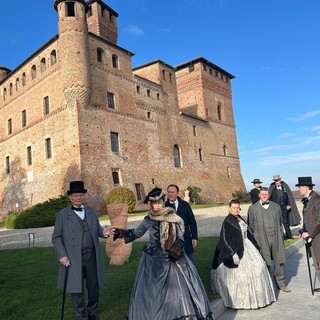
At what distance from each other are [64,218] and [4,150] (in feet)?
97.7

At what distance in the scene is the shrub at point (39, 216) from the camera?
61.3 feet

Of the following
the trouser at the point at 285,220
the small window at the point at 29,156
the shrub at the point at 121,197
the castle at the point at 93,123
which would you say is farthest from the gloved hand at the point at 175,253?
the small window at the point at 29,156

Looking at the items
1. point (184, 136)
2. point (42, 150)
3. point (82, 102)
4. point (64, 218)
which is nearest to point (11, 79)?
point (42, 150)

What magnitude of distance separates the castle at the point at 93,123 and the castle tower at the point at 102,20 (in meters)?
0.09

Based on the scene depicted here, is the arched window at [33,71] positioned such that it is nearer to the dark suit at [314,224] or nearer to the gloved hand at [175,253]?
the dark suit at [314,224]

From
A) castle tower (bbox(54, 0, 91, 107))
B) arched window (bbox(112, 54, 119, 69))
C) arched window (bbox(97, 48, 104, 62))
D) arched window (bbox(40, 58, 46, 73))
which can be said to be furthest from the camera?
arched window (bbox(112, 54, 119, 69))

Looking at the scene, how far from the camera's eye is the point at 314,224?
5172 millimetres

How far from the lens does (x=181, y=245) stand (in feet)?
12.6

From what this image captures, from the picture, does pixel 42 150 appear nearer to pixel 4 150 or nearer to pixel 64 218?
pixel 4 150

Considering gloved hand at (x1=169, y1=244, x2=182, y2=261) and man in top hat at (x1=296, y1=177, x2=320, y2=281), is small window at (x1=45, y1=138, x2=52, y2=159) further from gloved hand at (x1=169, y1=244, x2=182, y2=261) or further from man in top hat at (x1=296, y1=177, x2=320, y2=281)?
gloved hand at (x1=169, y1=244, x2=182, y2=261)

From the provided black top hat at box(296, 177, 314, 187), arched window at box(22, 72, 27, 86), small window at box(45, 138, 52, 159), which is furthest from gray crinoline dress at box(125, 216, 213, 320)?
arched window at box(22, 72, 27, 86)

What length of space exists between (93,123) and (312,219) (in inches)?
804

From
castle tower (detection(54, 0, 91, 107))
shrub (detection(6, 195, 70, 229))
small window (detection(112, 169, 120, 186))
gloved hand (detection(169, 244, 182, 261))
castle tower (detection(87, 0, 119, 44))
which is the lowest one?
gloved hand (detection(169, 244, 182, 261))

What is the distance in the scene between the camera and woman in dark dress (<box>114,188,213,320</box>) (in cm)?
359
